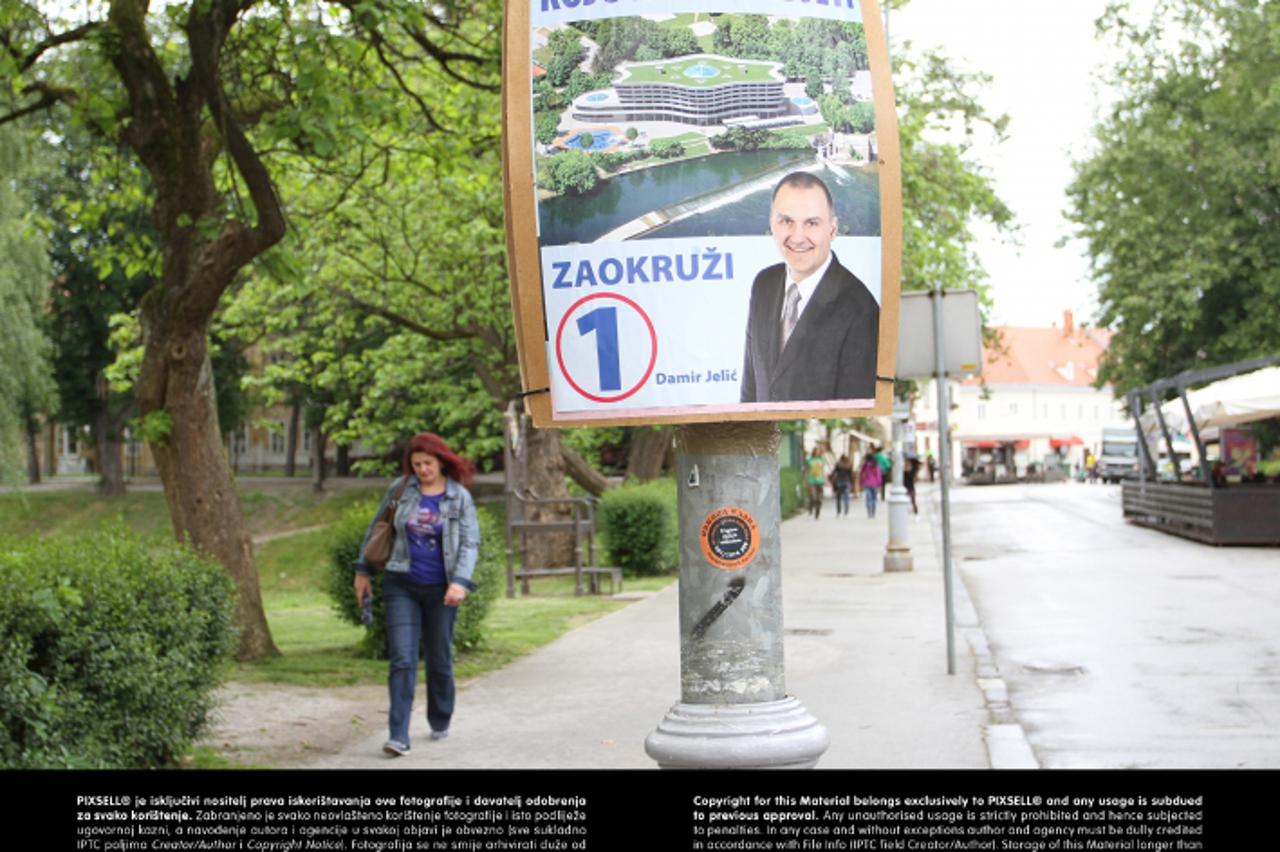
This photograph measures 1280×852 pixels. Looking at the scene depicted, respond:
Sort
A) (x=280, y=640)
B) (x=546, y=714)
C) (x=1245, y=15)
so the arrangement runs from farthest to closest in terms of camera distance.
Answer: (x=1245, y=15)
(x=280, y=640)
(x=546, y=714)

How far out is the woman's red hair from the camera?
945 centimetres

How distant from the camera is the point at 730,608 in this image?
14.3ft

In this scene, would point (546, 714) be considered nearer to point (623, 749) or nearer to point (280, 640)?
point (623, 749)

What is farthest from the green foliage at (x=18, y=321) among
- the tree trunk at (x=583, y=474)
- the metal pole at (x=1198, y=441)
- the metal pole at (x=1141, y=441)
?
the metal pole at (x=1141, y=441)

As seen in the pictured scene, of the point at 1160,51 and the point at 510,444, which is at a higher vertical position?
the point at 1160,51

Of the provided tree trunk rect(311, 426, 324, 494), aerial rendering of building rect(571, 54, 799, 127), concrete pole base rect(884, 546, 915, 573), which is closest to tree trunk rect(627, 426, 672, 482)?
concrete pole base rect(884, 546, 915, 573)

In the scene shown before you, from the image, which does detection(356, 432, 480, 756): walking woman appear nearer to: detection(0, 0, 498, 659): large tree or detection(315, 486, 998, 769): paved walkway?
detection(315, 486, 998, 769): paved walkway

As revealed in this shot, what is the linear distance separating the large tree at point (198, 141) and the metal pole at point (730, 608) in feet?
25.1

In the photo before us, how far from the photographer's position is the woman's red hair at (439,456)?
9445mm

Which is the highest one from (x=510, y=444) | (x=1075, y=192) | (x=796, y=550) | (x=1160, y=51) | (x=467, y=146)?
(x=1160, y=51)

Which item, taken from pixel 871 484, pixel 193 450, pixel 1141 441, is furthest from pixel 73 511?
pixel 193 450

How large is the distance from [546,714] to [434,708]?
1244 millimetres

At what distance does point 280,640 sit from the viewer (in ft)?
52.1
